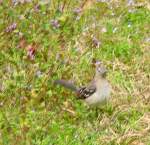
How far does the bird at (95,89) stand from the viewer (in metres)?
7.07

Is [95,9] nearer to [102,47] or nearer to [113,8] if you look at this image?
[113,8]

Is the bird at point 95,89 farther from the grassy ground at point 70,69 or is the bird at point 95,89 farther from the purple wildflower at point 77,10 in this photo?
the purple wildflower at point 77,10

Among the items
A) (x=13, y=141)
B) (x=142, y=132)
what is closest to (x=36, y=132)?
(x=13, y=141)

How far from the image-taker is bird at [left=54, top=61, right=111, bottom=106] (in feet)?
23.2

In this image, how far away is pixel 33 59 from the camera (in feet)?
24.8

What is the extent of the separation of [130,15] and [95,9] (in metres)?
0.48

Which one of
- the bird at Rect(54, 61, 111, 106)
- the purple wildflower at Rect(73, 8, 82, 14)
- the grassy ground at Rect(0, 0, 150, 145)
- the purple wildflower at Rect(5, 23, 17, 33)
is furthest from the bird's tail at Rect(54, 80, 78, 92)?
the purple wildflower at Rect(73, 8, 82, 14)

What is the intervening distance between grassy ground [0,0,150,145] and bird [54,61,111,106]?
0.14 m

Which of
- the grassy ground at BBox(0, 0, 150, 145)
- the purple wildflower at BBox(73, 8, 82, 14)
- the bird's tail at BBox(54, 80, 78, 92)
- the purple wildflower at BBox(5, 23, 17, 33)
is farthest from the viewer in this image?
the purple wildflower at BBox(73, 8, 82, 14)

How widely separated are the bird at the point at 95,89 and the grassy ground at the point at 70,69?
0.14 m

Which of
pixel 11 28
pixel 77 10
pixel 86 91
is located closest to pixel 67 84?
pixel 86 91

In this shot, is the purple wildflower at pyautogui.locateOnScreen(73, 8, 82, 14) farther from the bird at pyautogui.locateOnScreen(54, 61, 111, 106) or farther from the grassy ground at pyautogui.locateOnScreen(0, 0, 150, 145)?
the bird at pyautogui.locateOnScreen(54, 61, 111, 106)

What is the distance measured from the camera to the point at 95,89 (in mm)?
7180

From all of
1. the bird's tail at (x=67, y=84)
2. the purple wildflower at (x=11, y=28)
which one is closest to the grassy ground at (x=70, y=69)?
the purple wildflower at (x=11, y=28)
